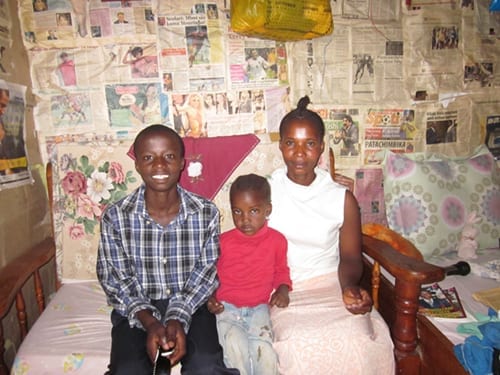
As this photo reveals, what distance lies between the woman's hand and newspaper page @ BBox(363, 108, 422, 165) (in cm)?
104

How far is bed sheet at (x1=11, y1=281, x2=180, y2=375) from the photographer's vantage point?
1188 millimetres

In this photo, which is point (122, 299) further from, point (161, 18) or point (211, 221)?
point (161, 18)

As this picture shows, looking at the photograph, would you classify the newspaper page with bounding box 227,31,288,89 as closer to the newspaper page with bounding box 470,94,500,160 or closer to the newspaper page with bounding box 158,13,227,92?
the newspaper page with bounding box 158,13,227,92

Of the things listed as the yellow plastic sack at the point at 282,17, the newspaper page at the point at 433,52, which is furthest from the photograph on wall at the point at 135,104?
the newspaper page at the point at 433,52

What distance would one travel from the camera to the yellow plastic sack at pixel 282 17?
1.58m

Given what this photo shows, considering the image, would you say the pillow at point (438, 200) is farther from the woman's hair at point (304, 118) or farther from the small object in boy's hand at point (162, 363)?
the small object in boy's hand at point (162, 363)

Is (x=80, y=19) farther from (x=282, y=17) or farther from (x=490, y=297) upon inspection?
(x=490, y=297)

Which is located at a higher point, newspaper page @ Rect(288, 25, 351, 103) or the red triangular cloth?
newspaper page @ Rect(288, 25, 351, 103)

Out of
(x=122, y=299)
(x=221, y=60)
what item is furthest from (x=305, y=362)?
(x=221, y=60)

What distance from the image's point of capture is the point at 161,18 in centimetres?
192

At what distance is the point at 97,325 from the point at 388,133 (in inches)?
73.9

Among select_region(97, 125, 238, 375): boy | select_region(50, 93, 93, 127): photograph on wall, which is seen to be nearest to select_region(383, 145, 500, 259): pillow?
select_region(97, 125, 238, 375): boy

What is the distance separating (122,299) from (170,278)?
19cm

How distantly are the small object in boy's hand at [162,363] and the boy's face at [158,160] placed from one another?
0.58 metres
